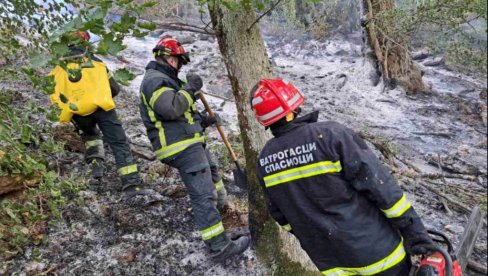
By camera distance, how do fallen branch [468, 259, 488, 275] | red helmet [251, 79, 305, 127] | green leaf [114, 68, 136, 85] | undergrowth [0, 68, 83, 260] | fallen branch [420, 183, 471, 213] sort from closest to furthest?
1. green leaf [114, 68, 136, 85]
2. red helmet [251, 79, 305, 127]
3. undergrowth [0, 68, 83, 260]
4. fallen branch [468, 259, 488, 275]
5. fallen branch [420, 183, 471, 213]

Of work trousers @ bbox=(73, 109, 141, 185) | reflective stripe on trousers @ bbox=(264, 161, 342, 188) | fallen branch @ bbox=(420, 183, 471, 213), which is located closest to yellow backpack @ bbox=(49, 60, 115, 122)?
work trousers @ bbox=(73, 109, 141, 185)

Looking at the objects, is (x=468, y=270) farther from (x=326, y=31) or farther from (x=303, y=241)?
(x=326, y=31)

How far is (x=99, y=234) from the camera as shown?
3.49 meters

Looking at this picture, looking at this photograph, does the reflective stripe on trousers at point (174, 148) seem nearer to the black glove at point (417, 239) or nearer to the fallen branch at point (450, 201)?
the black glove at point (417, 239)

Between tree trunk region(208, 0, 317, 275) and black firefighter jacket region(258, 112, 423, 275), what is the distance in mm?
795

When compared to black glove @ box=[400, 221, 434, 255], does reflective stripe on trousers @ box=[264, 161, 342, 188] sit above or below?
above

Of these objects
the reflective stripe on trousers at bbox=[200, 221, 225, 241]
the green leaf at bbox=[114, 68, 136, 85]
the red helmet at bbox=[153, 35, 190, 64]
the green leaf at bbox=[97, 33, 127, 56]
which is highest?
the green leaf at bbox=[97, 33, 127, 56]

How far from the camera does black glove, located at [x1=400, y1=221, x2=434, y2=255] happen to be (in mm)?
2068

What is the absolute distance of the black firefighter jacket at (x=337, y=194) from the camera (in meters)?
2.02

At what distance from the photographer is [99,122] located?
12.8 ft

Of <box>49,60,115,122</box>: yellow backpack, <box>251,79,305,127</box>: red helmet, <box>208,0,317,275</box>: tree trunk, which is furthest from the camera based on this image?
<box>49,60,115,122</box>: yellow backpack

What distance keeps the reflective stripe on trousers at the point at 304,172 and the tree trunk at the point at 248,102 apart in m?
0.84

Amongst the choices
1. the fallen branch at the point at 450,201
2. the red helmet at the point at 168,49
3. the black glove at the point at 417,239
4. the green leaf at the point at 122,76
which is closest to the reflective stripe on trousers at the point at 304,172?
the black glove at the point at 417,239

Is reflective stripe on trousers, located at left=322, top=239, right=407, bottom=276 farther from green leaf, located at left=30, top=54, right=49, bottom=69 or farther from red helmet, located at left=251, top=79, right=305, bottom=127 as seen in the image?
green leaf, located at left=30, top=54, right=49, bottom=69
